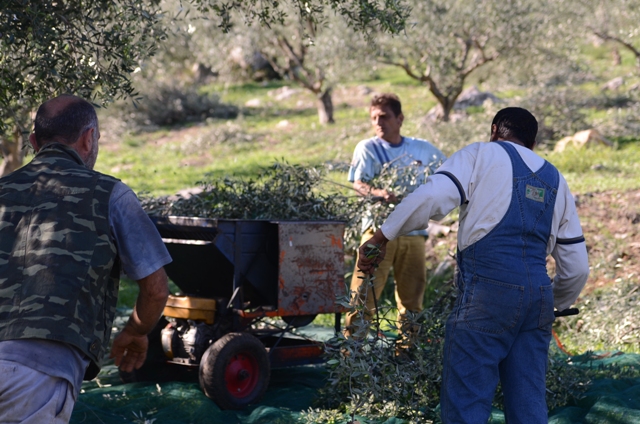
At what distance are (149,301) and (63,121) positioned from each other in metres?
0.86

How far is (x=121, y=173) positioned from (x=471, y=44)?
8.89 m

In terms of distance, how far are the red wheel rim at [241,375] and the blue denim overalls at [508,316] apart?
91.9 inches

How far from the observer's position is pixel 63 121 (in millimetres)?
3373

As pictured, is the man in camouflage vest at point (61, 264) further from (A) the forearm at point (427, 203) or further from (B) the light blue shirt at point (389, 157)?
(B) the light blue shirt at point (389, 157)

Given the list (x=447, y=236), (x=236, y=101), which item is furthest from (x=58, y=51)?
(x=236, y=101)

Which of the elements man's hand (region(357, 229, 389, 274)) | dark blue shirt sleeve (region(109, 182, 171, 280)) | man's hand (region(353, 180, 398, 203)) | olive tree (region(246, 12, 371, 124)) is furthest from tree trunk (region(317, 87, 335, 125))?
dark blue shirt sleeve (region(109, 182, 171, 280))

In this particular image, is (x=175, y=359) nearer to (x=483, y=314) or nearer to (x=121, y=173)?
(x=483, y=314)

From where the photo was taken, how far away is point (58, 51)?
5387mm

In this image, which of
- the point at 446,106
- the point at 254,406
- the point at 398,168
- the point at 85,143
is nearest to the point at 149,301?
the point at 85,143

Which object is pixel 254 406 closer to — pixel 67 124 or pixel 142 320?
pixel 142 320

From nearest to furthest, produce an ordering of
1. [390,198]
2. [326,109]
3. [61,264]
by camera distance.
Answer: [61,264], [390,198], [326,109]

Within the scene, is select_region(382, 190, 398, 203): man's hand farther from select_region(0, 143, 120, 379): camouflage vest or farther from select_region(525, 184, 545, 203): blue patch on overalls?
select_region(0, 143, 120, 379): camouflage vest

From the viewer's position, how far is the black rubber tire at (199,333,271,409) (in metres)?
5.84

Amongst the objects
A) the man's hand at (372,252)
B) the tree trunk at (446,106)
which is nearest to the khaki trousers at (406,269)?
the man's hand at (372,252)
